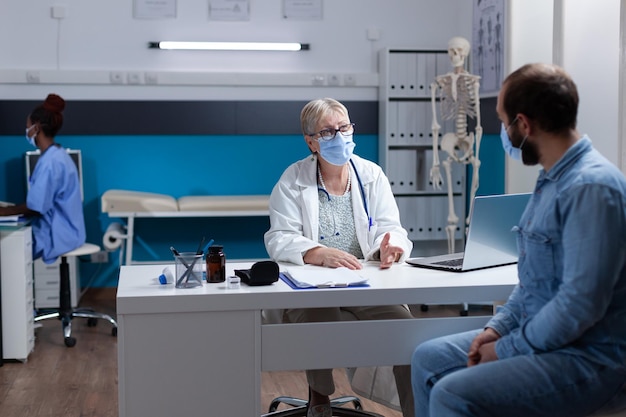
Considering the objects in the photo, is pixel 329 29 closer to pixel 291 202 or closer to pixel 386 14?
pixel 386 14

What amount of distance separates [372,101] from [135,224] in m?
1.89

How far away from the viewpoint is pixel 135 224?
5.71m

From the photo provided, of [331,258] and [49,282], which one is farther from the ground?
[331,258]

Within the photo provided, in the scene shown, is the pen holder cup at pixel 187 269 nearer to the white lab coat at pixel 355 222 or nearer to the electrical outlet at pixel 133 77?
the white lab coat at pixel 355 222

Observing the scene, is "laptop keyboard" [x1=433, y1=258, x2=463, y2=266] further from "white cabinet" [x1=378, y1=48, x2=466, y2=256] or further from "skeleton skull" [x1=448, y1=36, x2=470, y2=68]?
"white cabinet" [x1=378, y1=48, x2=466, y2=256]

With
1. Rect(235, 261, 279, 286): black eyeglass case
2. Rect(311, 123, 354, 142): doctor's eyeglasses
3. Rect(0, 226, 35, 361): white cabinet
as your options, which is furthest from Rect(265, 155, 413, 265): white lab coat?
Rect(0, 226, 35, 361): white cabinet

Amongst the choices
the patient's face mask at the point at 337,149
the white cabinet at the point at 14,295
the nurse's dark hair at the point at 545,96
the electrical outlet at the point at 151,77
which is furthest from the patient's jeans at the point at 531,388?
the electrical outlet at the point at 151,77

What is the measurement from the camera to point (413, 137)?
222 inches

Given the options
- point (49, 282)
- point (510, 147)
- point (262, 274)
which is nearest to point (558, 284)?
point (510, 147)

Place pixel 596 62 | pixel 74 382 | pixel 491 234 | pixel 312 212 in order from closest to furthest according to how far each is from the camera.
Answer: pixel 491 234 → pixel 312 212 → pixel 596 62 → pixel 74 382

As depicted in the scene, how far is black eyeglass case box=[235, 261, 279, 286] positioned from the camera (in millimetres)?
2285

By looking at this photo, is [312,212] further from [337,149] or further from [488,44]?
[488,44]

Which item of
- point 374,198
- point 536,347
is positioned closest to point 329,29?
point 374,198

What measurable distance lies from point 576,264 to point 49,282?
4212 mm
